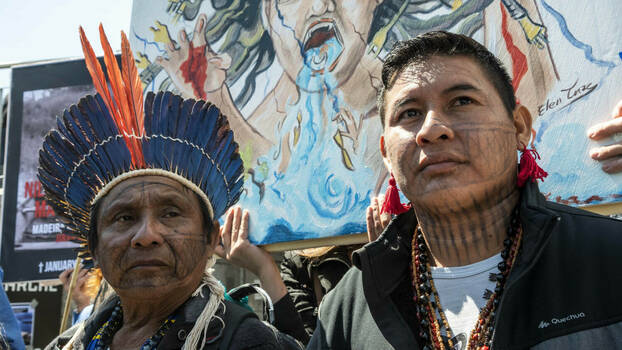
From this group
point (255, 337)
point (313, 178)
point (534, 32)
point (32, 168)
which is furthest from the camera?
point (32, 168)

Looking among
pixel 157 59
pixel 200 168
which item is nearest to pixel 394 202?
pixel 200 168

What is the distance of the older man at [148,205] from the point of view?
181cm

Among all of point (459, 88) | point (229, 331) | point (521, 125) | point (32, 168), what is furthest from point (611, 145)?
point (32, 168)

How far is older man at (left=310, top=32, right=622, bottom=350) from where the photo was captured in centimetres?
123

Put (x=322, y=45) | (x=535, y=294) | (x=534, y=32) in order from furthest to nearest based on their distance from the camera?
(x=322, y=45) < (x=534, y=32) < (x=535, y=294)

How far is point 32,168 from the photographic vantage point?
5297mm

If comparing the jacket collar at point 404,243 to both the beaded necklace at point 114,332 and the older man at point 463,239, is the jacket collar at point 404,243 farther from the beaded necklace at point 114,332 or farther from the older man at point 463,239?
the beaded necklace at point 114,332

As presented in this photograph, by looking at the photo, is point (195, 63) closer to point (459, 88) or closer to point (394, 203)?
point (394, 203)

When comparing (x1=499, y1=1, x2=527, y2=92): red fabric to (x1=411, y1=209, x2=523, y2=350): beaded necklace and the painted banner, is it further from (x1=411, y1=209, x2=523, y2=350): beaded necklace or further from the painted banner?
(x1=411, y1=209, x2=523, y2=350): beaded necklace

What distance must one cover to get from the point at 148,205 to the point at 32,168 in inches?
158

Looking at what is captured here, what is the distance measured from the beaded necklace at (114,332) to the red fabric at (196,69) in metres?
1.36

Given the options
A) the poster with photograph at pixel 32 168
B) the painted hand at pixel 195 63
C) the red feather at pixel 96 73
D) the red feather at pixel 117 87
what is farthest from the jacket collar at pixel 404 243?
the poster with photograph at pixel 32 168

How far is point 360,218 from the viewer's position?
2.30 m

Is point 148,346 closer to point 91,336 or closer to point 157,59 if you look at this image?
point 91,336
